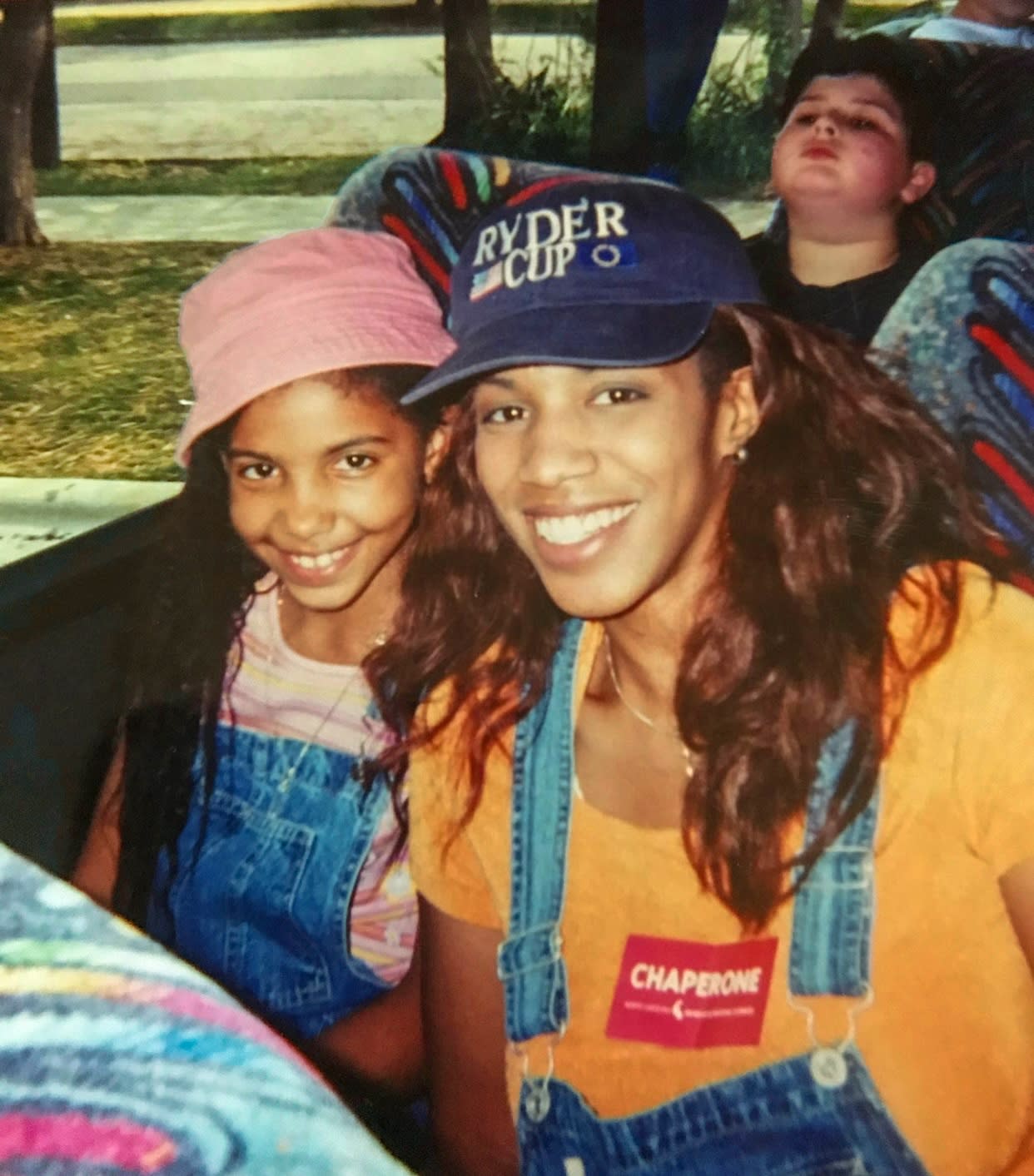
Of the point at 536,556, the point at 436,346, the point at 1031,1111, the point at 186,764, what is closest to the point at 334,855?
the point at 186,764

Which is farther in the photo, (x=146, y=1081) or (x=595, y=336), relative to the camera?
(x=595, y=336)

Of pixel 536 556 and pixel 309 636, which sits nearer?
pixel 536 556

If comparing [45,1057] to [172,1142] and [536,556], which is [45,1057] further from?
[536,556]

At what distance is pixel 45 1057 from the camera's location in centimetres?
66

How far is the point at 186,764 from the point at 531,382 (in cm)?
52

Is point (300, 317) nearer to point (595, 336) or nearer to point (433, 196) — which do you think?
point (433, 196)

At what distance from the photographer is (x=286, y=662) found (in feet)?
4.32

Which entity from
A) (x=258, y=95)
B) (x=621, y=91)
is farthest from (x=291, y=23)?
(x=621, y=91)

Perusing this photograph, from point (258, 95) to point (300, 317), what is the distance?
0.23 m

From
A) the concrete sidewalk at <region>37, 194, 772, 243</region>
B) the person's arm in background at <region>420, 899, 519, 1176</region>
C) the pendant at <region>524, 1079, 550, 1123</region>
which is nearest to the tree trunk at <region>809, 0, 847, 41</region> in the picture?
the concrete sidewalk at <region>37, 194, 772, 243</region>

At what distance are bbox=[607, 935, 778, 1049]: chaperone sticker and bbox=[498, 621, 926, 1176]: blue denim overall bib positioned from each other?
0.03 meters

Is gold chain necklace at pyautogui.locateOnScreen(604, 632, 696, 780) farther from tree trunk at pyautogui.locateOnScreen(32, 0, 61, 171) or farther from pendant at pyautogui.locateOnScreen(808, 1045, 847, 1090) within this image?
tree trunk at pyautogui.locateOnScreen(32, 0, 61, 171)

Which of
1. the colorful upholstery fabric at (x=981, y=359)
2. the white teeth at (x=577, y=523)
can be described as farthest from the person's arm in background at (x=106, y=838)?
the colorful upholstery fabric at (x=981, y=359)

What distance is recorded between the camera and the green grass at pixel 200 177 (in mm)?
1271
